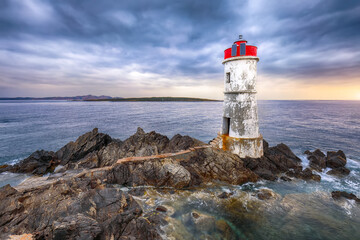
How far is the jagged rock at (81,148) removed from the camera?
58.9 feet

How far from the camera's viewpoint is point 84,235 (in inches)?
243

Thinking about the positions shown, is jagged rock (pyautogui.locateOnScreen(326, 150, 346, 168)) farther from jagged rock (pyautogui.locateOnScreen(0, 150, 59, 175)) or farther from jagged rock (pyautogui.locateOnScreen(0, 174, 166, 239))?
jagged rock (pyautogui.locateOnScreen(0, 150, 59, 175))

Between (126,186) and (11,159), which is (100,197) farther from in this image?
(11,159)

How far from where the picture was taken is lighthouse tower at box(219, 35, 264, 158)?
1383 centimetres

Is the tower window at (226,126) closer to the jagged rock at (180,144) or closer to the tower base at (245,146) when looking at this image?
the tower base at (245,146)

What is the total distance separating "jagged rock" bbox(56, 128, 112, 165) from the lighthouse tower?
44.7ft

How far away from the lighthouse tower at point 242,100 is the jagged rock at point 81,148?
1361cm

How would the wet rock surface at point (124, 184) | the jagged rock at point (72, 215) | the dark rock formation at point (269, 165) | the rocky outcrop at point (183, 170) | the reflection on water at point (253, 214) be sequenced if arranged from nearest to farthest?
the jagged rock at point (72, 215) → the wet rock surface at point (124, 184) → the reflection on water at point (253, 214) → the rocky outcrop at point (183, 170) → the dark rock formation at point (269, 165)

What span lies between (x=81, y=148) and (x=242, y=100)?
16630mm

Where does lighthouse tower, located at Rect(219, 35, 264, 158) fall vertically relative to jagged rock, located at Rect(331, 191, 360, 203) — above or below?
above

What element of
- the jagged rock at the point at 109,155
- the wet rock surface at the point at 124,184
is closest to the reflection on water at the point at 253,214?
the wet rock surface at the point at 124,184

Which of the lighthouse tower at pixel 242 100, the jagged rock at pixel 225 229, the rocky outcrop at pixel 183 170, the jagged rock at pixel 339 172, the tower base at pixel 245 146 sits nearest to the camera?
the jagged rock at pixel 225 229

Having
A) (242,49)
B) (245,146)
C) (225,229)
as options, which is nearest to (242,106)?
(245,146)

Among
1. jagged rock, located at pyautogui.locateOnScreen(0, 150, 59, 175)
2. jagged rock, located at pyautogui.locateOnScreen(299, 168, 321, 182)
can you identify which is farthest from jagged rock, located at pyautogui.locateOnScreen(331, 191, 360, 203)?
Answer: jagged rock, located at pyautogui.locateOnScreen(0, 150, 59, 175)
